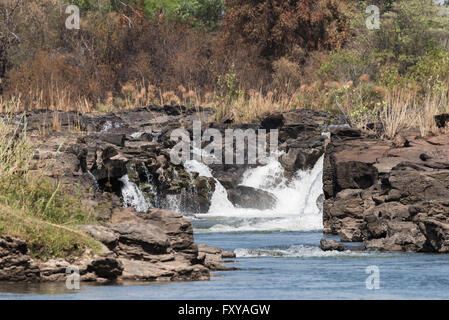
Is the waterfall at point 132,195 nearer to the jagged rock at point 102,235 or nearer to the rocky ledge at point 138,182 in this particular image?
the rocky ledge at point 138,182

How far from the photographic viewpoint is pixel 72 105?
46.9m

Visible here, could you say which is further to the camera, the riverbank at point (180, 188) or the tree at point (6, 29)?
the tree at point (6, 29)

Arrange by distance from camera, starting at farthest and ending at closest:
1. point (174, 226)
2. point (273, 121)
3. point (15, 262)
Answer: point (273, 121) < point (174, 226) < point (15, 262)

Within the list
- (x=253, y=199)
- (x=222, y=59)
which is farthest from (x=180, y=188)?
(x=222, y=59)

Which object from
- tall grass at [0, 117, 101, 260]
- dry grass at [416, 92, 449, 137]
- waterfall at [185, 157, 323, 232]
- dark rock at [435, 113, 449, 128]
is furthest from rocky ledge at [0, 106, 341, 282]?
dark rock at [435, 113, 449, 128]

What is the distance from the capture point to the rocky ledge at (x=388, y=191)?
18.2 metres

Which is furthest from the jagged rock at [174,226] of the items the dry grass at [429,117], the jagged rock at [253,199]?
the jagged rock at [253,199]

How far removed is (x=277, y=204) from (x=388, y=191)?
11871mm

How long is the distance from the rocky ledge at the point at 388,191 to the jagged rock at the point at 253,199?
6834mm

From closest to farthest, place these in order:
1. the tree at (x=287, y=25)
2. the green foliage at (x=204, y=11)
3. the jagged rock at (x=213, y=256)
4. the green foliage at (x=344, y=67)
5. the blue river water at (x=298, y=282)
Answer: the blue river water at (x=298, y=282)
the jagged rock at (x=213, y=256)
the green foliage at (x=344, y=67)
the tree at (x=287, y=25)
the green foliage at (x=204, y=11)

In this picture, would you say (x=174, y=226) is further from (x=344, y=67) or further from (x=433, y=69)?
(x=344, y=67)

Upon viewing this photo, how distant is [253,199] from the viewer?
32156 millimetres
